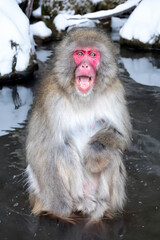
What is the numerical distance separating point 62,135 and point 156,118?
219cm

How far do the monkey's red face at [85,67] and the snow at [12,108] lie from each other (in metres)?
1.97

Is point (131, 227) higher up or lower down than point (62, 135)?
lower down

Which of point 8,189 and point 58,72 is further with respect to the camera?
point 8,189

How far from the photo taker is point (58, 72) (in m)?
2.64

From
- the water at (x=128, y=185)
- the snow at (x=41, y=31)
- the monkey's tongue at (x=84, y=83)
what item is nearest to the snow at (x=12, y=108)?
the water at (x=128, y=185)

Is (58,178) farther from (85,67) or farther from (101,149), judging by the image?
(85,67)

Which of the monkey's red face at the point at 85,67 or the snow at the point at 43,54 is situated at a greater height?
the monkey's red face at the point at 85,67

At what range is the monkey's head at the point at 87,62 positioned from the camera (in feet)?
8.38

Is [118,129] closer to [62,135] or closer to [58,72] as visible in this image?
[62,135]

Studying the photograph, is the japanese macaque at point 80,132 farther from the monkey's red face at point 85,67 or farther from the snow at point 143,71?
the snow at point 143,71

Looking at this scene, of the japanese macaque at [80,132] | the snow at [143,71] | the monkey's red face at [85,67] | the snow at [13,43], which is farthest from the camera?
the snow at [13,43]

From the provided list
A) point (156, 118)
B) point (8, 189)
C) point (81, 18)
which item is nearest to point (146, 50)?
point (81, 18)

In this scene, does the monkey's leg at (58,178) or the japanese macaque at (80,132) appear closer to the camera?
the japanese macaque at (80,132)

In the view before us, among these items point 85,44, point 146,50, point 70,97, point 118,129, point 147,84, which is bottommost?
point 146,50
